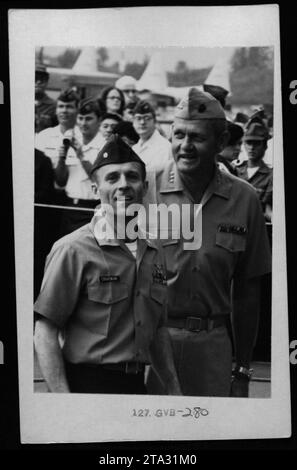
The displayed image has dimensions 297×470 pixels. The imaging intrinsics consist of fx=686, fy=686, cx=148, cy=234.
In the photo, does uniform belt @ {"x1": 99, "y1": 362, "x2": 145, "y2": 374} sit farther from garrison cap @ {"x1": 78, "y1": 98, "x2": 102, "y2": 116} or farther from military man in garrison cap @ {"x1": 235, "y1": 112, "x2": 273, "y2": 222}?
garrison cap @ {"x1": 78, "y1": 98, "x2": 102, "y2": 116}

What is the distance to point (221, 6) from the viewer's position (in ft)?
6.34

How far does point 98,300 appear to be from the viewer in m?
1.93

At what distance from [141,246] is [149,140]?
30 cm

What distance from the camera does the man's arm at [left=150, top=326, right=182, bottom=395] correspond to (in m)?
1.95

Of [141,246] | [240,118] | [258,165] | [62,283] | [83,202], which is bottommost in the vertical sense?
[62,283]

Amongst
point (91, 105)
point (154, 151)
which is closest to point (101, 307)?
point (154, 151)

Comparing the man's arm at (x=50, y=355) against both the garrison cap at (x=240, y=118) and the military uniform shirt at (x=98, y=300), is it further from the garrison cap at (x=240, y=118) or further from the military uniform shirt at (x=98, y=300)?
the garrison cap at (x=240, y=118)

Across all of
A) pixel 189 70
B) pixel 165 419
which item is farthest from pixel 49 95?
pixel 165 419

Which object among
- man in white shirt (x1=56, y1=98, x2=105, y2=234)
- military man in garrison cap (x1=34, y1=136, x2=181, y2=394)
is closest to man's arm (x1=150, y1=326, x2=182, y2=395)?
military man in garrison cap (x1=34, y1=136, x2=181, y2=394)

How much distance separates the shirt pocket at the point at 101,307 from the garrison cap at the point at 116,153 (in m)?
0.35

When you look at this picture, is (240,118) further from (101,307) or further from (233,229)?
(101,307)

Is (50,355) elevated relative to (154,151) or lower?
lower

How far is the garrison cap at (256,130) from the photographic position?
1.93 metres
